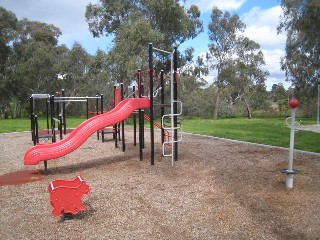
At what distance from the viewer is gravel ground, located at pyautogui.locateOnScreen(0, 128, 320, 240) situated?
3.55 metres

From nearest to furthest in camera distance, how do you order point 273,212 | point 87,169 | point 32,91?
point 273,212, point 87,169, point 32,91

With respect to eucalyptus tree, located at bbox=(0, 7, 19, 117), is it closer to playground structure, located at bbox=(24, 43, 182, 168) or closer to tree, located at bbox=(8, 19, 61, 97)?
tree, located at bbox=(8, 19, 61, 97)

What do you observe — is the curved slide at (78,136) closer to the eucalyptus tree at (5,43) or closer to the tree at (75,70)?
the tree at (75,70)

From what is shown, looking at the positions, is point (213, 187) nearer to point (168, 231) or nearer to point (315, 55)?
point (168, 231)

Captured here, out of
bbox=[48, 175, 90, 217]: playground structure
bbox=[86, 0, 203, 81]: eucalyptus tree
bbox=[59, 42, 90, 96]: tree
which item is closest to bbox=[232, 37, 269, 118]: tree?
bbox=[86, 0, 203, 81]: eucalyptus tree

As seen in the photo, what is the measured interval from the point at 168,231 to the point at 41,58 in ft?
90.3

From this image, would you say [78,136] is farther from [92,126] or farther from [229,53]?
[229,53]

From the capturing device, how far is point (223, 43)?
30141mm

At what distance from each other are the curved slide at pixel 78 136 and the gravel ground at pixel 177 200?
1.58ft

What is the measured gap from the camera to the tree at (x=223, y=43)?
97.0 ft

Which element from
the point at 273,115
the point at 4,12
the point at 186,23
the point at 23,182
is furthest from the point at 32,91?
the point at 23,182

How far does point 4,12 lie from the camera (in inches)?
1037

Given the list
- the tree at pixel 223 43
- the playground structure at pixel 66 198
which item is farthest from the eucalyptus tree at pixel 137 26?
the playground structure at pixel 66 198

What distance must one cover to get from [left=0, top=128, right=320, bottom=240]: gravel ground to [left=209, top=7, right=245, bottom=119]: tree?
23252 millimetres
